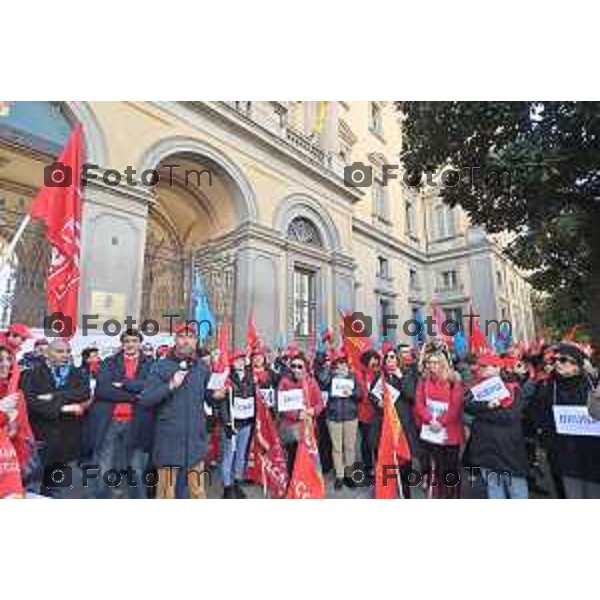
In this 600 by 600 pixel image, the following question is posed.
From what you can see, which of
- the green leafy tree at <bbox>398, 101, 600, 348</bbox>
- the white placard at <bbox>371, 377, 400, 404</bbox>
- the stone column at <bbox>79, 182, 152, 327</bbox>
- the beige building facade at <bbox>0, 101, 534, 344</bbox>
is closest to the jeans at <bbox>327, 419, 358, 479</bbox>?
the white placard at <bbox>371, 377, 400, 404</bbox>

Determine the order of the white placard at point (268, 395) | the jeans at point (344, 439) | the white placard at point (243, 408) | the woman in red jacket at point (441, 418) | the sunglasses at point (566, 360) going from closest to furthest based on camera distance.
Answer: the sunglasses at point (566, 360) → the woman in red jacket at point (441, 418) → the white placard at point (243, 408) → the jeans at point (344, 439) → the white placard at point (268, 395)

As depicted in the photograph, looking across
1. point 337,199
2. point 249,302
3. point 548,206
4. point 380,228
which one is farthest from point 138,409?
point 380,228

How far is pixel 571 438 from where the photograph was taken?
385 centimetres

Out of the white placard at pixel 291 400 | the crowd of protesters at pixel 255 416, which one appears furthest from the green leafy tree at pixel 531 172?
the white placard at pixel 291 400

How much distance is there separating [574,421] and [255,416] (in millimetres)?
3288

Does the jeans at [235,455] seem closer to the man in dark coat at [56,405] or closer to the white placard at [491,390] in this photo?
the man in dark coat at [56,405]

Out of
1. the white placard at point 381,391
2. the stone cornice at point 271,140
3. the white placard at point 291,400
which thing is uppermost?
the stone cornice at point 271,140

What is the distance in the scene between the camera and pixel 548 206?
7.29 meters

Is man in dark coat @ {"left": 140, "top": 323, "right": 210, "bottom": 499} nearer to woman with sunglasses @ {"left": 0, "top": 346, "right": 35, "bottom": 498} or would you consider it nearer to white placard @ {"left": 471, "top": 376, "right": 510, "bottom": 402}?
woman with sunglasses @ {"left": 0, "top": 346, "right": 35, "bottom": 498}

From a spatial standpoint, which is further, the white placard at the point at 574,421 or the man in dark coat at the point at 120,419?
the man in dark coat at the point at 120,419

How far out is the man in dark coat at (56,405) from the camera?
426 centimetres

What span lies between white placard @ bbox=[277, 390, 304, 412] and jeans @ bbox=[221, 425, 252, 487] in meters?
0.46

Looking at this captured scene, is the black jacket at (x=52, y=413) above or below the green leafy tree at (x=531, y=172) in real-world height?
below

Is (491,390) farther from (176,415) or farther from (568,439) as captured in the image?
(176,415)
